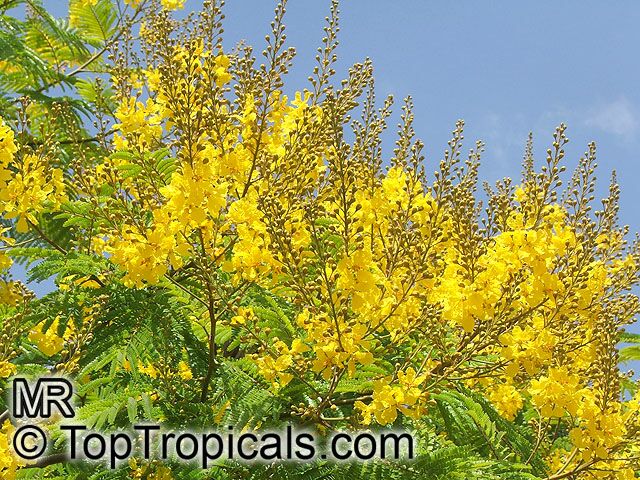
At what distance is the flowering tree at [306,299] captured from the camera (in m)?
2.92

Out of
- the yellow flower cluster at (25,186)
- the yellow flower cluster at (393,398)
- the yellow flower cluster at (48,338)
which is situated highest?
the yellow flower cluster at (25,186)

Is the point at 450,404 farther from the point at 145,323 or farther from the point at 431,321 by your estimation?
the point at 145,323

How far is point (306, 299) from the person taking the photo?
2.91 m

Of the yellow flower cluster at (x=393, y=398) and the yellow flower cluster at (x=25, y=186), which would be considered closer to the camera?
the yellow flower cluster at (x=393, y=398)

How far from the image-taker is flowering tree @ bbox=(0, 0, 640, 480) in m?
2.92

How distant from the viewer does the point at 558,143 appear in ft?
11.5

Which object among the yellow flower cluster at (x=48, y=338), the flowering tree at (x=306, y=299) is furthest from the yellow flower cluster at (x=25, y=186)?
the yellow flower cluster at (x=48, y=338)

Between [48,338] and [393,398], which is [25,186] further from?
[393,398]

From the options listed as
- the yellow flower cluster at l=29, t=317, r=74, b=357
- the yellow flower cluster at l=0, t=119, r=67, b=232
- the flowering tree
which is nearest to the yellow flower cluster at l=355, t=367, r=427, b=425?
the flowering tree

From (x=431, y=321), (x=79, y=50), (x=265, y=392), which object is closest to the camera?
(x=431, y=321)

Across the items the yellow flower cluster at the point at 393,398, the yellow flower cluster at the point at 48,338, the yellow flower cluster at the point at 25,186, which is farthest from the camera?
the yellow flower cluster at the point at 48,338

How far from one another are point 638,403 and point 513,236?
1.29m

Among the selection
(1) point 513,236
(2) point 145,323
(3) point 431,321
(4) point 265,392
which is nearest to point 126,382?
(2) point 145,323

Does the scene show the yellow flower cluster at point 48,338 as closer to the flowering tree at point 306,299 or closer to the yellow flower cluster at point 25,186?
the flowering tree at point 306,299
